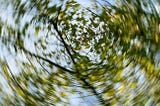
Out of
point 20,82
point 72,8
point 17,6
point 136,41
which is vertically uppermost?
point 72,8

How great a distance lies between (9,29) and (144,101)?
2.20 metres

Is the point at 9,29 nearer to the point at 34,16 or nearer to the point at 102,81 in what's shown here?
the point at 34,16

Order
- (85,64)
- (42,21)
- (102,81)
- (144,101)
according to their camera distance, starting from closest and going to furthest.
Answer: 1. (144,101)
2. (102,81)
3. (42,21)
4. (85,64)

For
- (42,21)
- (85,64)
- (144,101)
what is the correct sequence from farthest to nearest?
1. (85,64)
2. (42,21)
3. (144,101)

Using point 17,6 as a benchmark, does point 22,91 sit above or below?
below

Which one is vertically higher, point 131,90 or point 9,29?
point 9,29

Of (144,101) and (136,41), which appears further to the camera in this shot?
(136,41)

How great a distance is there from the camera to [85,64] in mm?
6535

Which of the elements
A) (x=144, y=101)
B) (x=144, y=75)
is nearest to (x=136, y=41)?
(x=144, y=75)

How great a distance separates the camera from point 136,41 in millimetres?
5496

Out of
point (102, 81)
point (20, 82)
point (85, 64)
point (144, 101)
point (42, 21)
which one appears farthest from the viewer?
point (85, 64)

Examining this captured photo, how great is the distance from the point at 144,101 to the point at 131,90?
0.35 meters

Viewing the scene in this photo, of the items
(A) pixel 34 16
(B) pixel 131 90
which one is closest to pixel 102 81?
(B) pixel 131 90

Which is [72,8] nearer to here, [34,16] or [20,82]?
[34,16]
